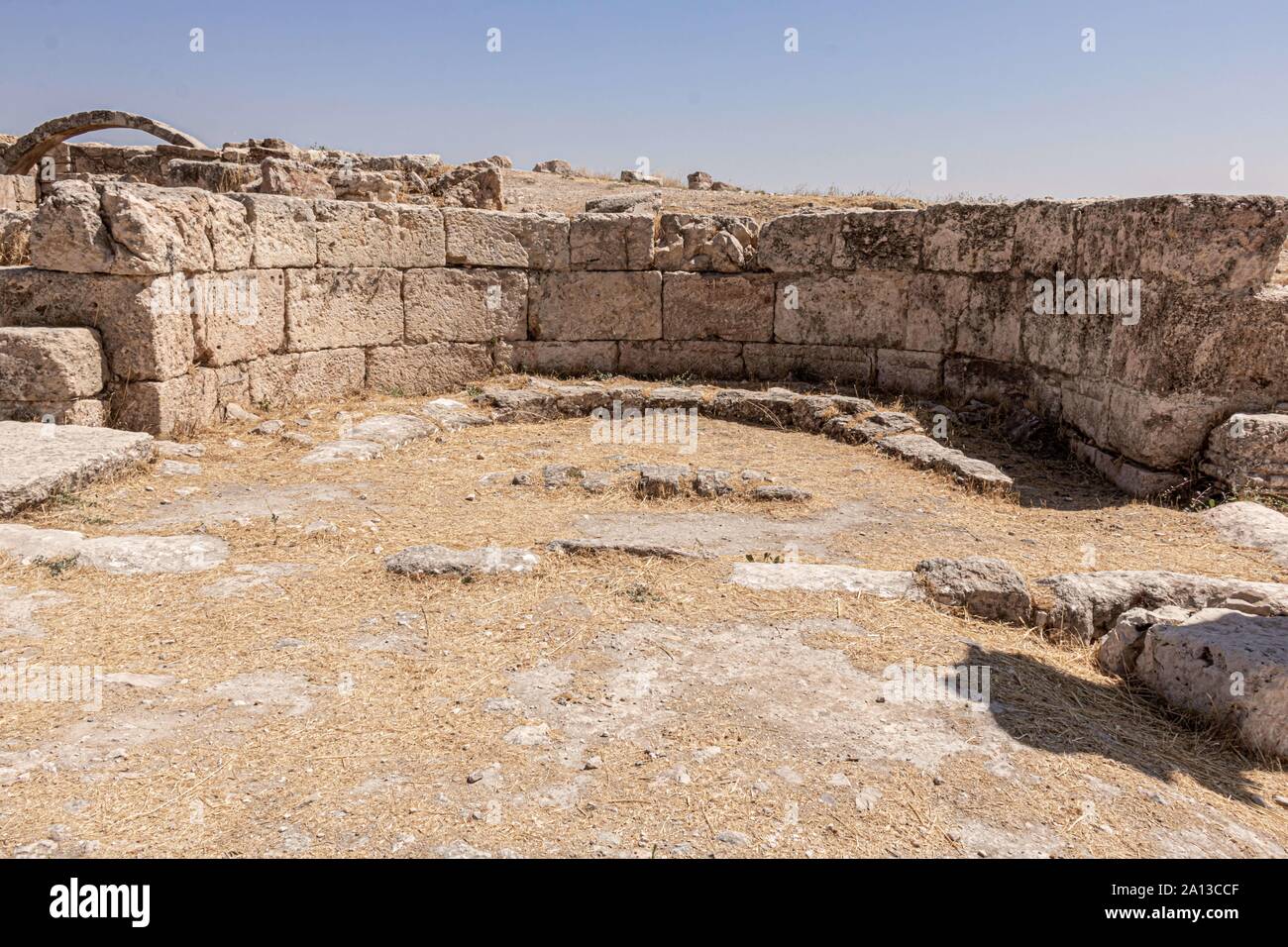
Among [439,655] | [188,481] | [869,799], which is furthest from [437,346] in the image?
[869,799]

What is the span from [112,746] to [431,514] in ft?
9.90

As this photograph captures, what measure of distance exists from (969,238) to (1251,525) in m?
4.32

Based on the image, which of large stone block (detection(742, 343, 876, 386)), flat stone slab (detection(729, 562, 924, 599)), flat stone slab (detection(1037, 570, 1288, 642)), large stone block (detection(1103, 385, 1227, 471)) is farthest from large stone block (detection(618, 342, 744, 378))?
flat stone slab (detection(1037, 570, 1288, 642))

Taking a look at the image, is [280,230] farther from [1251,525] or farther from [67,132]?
[67,132]

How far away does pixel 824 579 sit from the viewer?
4969 millimetres

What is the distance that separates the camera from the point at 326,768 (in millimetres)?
3133

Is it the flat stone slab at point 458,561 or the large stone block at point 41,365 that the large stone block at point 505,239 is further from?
the flat stone slab at point 458,561

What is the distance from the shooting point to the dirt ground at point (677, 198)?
14.0 meters

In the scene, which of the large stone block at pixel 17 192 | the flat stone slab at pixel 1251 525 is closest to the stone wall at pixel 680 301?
the flat stone slab at pixel 1251 525

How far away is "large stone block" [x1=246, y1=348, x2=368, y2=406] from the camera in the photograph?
8.56 metres

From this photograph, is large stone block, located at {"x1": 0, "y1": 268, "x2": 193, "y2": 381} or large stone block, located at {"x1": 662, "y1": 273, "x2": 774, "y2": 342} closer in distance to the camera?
large stone block, located at {"x1": 0, "y1": 268, "x2": 193, "y2": 381}

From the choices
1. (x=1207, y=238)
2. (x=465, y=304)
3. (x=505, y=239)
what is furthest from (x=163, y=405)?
(x=1207, y=238)

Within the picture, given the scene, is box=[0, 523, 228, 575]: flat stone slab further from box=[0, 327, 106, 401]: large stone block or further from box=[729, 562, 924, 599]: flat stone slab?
box=[729, 562, 924, 599]: flat stone slab

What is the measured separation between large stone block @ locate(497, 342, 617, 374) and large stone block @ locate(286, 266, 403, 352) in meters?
1.30
